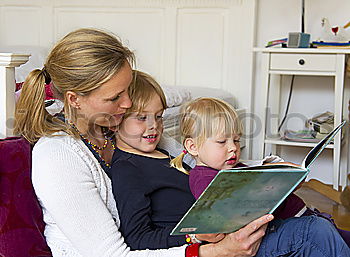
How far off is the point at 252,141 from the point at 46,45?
1468 millimetres

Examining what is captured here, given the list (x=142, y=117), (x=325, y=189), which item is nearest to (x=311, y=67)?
(x=325, y=189)

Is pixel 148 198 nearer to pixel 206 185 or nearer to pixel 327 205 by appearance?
pixel 206 185

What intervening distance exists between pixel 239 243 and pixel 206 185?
182mm

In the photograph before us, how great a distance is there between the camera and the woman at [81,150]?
110 cm

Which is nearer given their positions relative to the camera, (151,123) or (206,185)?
(206,185)

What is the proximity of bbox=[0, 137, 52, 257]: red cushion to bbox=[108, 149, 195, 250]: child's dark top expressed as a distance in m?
0.18

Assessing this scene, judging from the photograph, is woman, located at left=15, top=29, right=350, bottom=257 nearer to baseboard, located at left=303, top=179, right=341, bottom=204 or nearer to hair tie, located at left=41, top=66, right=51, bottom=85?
hair tie, located at left=41, top=66, right=51, bottom=85

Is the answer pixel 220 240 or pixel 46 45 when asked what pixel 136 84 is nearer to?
pixel 220 240

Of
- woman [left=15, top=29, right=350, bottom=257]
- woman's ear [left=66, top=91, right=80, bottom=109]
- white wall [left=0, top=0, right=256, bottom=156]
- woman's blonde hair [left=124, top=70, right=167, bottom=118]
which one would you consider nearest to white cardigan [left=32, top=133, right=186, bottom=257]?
woman [left=15, top=29, right=350, bottom=257]

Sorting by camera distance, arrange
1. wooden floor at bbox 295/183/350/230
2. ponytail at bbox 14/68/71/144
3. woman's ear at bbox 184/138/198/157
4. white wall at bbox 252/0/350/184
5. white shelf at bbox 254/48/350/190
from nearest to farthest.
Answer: ponytail at bbox 14/68/71/144 → woman's ear at bbox 184/138/198/157 → wooden floor at bbox 295/183/350/230 → white shelf at bbox 254/48/350/190 → white wall at bbox 252/0/350/184

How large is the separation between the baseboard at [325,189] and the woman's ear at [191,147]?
5.74 feet

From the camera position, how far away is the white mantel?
1.32 meters

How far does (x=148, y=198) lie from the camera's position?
125 centimetres

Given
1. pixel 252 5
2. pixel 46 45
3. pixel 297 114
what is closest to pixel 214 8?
pixel 252 5
